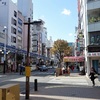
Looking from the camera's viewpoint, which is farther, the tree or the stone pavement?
the tree

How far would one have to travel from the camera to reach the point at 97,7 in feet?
138

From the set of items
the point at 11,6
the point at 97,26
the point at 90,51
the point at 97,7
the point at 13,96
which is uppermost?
the point at 11,6

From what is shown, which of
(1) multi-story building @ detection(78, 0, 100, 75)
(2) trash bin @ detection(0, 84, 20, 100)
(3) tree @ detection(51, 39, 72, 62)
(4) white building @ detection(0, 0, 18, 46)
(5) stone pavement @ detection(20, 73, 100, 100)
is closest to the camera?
(2) trash bin @ detection(0, 84, 20, 100)

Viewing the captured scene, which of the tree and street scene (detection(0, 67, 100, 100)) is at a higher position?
the tree

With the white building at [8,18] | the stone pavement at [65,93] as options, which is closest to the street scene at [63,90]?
the stone pavement at [65,93]

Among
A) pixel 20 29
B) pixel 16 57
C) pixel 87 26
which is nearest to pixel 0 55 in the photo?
pixel 16 57

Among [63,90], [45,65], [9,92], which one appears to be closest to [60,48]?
[45,65]

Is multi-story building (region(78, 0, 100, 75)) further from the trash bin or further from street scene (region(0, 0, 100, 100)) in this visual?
the trash bin

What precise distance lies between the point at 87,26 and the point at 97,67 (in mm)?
6858

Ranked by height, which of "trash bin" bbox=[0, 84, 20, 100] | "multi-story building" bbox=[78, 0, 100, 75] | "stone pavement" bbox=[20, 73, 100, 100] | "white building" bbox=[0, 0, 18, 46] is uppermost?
"white building" bbox=[0, 0, 18, 46]

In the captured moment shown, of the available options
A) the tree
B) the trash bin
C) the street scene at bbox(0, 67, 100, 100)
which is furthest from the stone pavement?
the tree

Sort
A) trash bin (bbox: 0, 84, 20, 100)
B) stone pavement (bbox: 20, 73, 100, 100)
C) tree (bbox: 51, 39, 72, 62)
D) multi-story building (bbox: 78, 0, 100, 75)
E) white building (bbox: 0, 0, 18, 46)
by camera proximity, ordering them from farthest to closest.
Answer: tree (bbox: 51, 39, 72, 62) < white building (bbox: 0, 0, 18, 46) < multi-story building (bbox: 78, 0, 100, 75) < stone pavement (bbox: 20, 73, 100, 100) < trash bin (bbox: 0, 84, 20, 100)

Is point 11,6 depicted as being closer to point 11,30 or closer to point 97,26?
point 11,30

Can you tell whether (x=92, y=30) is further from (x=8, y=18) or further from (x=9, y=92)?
(x=8, y=18)
